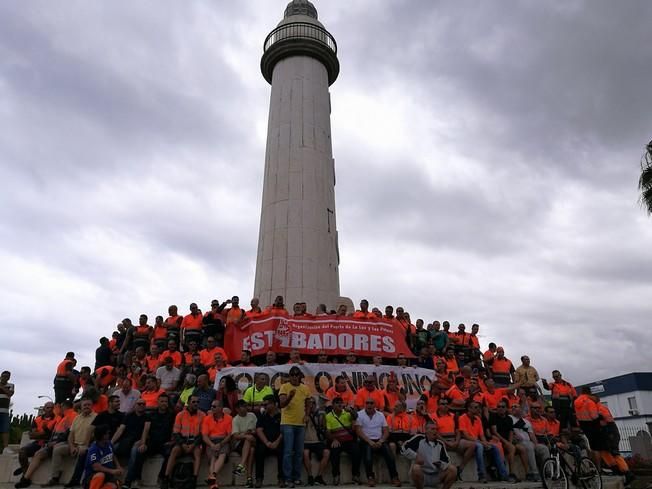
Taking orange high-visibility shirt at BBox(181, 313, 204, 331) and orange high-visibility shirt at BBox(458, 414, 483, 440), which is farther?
orange high-visibility shirt at BBox(181, 313, 204, 331)

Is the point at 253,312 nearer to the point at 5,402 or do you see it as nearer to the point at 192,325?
the point at 192,325

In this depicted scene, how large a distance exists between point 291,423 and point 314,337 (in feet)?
13.2

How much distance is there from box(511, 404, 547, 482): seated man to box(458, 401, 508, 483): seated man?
685mm

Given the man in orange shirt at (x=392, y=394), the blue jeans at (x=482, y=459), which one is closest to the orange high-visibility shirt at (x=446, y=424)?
the blue jeans at (x=482, y=459)

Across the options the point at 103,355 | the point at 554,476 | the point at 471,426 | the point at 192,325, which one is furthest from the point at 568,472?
the point at 103,355

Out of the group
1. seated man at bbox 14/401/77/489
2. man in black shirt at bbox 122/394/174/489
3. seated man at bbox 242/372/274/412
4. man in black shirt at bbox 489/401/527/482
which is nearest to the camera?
man in black shirt at bbox 122/394/174/489

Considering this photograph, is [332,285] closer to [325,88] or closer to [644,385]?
[325,88]

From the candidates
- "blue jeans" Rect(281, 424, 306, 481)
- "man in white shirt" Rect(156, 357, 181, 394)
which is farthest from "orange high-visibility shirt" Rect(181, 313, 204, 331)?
"blue jeans" Rect(281, 424, 306, 481)

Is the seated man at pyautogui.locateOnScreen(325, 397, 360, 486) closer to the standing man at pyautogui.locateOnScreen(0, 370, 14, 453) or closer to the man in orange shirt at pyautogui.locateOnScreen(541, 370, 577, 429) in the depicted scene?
the man in orange shirt at pyautogui.locateOnScreen(541, 370, 577, 429)

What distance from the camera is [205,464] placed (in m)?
9.15

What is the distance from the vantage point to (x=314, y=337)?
1308 centimetres

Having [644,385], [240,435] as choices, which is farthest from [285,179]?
[644,385]

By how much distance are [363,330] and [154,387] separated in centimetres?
548

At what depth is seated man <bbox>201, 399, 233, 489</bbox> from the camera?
8789 millimetres
